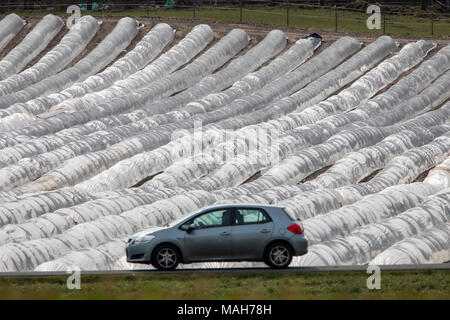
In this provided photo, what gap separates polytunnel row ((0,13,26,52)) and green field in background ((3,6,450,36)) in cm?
434

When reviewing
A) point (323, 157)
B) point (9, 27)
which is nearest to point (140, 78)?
point (9, 27)

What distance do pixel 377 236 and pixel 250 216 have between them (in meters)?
5.24

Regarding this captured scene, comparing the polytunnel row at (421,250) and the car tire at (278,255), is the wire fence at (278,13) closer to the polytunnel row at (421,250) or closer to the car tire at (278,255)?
the polytunnel row at (421,250)

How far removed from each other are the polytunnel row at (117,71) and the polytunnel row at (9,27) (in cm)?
417

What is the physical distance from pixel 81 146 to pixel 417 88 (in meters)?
18.2

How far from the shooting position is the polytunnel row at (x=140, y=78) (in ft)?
118

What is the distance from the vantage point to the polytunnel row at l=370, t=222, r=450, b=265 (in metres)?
18.6

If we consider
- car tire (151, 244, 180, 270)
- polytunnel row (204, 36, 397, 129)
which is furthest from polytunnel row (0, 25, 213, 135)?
car tire (151, 244, 180, 270)

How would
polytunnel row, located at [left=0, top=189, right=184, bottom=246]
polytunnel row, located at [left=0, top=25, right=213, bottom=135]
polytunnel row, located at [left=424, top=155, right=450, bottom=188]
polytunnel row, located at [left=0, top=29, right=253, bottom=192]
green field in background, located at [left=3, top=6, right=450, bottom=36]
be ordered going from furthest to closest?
green field in background, located at [left=3, top=6, right=450, bottom=36], polytunnel row, located at [left=0, top=25, right=213, bottom=135], polytunnel row, located at [left=0, top=29, right=253, bottom=192], polytunnel row, located at [left=424, top=155, right=450, bottom=188], polytunnel row, located at [left=0, top=189, right=184, bottom=246]

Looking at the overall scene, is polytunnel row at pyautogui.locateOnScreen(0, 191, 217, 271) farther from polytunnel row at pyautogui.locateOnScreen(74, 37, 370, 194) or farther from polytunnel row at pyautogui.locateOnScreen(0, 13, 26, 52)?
polytunnel row at pyautogui.locateOnScreen(0, 13, 26, 52)

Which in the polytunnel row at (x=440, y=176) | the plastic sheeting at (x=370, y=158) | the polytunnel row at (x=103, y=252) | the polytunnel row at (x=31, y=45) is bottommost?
the polytunnel row at (x=103, y=252)

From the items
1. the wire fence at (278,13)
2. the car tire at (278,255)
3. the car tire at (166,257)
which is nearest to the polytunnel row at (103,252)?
the car tire at (166,257)

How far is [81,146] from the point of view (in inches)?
1300

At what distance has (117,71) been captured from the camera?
46031mm
